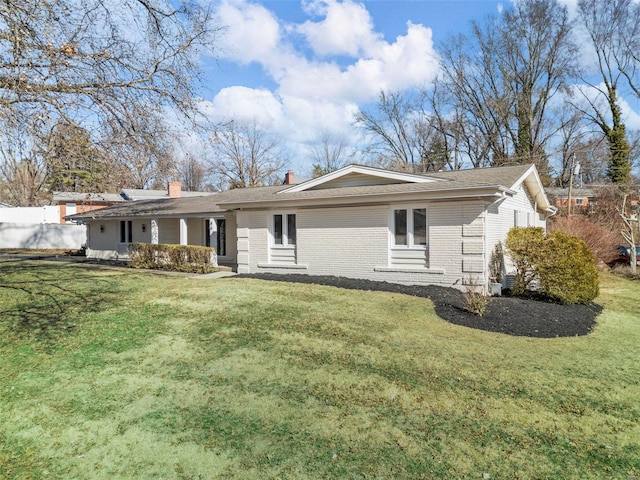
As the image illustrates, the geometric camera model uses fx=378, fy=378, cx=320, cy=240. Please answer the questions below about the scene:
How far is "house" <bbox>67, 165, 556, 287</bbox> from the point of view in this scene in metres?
11.0

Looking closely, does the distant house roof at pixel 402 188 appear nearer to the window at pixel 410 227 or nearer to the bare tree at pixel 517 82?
the window at pixel 410 227

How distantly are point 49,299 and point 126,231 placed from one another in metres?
14.8

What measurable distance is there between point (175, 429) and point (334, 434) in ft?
5.77

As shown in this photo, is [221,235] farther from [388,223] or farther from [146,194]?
[146,194]

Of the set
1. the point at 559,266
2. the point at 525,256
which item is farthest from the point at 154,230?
the point at 559,266

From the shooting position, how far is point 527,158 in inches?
1280

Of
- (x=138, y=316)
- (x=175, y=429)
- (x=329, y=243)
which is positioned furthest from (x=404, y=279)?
(x=175, y=429)

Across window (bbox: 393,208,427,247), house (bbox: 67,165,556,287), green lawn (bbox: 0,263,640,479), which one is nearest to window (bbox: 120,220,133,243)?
house (bbox: 67,165,556,287)

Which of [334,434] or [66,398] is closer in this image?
[334,434]

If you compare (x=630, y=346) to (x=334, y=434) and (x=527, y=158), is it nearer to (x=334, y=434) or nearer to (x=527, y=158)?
(x=334, y=434)

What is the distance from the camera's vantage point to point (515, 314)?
343 inches

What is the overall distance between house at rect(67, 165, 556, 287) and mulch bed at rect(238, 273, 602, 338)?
86 centimetres

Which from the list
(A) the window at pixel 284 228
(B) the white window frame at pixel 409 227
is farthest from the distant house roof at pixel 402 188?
(A) the window at pixel 284 228

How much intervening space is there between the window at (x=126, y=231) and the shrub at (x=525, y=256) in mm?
20761
